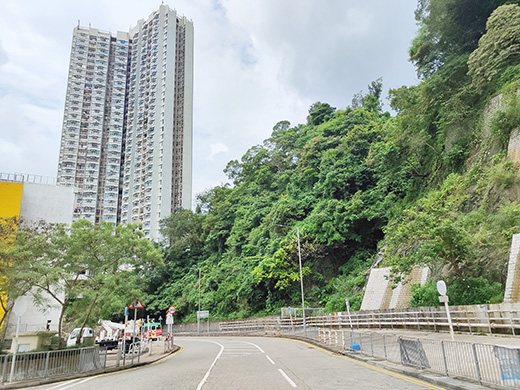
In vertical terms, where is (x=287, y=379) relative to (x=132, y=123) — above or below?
below

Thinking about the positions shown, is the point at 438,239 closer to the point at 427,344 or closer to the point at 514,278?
the point at 514,278

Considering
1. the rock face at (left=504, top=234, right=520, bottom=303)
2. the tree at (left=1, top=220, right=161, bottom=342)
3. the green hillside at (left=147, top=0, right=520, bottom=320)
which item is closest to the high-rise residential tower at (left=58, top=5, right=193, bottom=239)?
the green hillside at (left=147, top=0, right=520, bottom=320)

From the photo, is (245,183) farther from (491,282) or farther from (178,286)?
(491,282)

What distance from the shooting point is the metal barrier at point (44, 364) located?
12641 mm

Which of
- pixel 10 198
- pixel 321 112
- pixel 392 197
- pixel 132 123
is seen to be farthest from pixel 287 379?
pixel 132 123

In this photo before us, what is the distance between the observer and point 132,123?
344 ft

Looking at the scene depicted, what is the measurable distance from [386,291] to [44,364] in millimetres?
22089

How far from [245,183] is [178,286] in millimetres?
20557

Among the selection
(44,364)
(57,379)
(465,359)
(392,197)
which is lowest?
(57,379)

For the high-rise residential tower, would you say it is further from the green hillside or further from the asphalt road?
the asphalt road

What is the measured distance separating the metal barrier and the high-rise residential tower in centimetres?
7544

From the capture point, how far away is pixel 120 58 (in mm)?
113062

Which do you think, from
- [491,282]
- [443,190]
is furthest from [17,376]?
[443,190]

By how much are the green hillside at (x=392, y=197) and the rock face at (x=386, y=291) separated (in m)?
0.96
